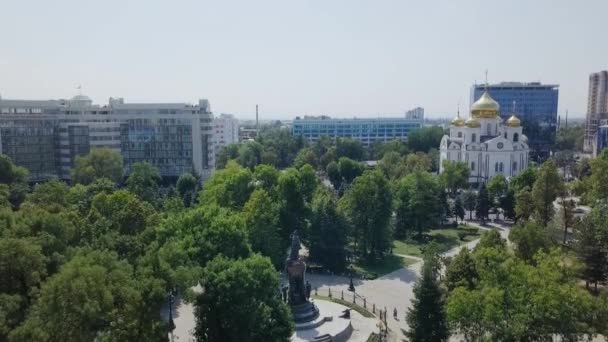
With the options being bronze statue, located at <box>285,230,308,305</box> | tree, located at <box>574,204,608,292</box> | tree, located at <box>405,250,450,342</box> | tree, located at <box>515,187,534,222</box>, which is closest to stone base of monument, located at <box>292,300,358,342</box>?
bronze statue, located at <box>285,230,308,305</box>

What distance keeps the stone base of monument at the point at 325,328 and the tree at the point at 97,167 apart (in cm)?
4173

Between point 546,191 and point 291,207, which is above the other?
point 546,191

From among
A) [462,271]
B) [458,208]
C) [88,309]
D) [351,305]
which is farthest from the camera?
[458,208]

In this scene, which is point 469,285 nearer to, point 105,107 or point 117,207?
point 117,207

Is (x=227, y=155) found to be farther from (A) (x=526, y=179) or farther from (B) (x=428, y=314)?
(B) (x=428, y=314)

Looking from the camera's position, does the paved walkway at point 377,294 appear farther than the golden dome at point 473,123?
No

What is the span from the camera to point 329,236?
140 feet

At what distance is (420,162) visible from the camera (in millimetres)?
81000

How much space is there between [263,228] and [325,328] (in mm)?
10734

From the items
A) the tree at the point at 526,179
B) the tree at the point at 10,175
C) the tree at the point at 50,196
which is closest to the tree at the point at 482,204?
the tree at the point at 526,179

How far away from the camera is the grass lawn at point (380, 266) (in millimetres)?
41656

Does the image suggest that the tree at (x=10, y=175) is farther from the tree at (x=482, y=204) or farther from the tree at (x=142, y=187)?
the tree at (x=482, y=204)

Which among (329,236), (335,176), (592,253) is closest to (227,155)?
(335,176)

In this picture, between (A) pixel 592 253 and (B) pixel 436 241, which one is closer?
(A) pixel 592 253
